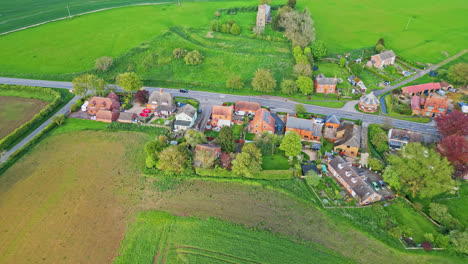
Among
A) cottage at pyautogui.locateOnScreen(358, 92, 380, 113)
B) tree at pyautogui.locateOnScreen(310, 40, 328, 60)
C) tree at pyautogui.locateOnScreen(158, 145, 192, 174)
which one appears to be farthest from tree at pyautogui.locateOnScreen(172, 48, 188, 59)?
cottage at pyautogui.locateOnScreen(358, 92, 380, 113)

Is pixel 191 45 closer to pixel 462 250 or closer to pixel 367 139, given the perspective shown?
pixel 367 139

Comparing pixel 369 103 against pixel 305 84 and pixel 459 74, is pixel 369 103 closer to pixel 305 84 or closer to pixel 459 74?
pixel 305 84

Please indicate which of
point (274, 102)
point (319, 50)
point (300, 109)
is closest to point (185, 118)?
point (274, 102)

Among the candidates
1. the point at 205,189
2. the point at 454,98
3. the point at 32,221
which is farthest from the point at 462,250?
the point at 32,221

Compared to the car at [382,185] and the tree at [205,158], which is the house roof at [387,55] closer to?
the car at [382,185]

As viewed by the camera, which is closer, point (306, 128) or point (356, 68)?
point (306, 128)

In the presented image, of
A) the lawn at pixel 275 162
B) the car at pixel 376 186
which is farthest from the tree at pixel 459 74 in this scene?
the lawn at pixel 275 162

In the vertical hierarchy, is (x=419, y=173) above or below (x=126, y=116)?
above

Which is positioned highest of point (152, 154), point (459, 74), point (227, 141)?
point (459, 74)
